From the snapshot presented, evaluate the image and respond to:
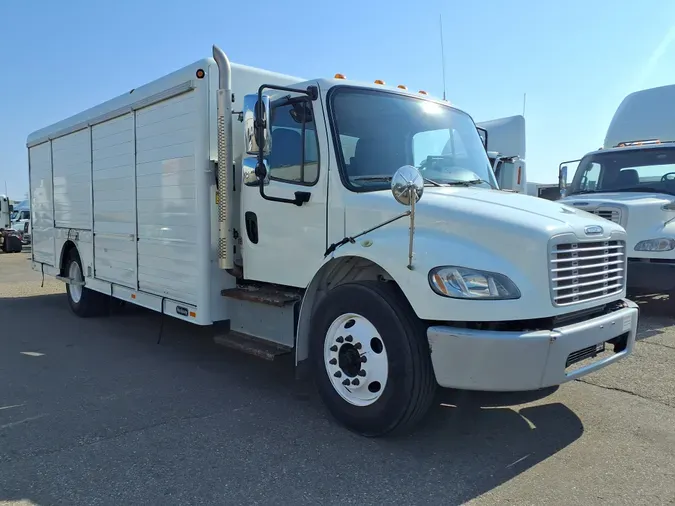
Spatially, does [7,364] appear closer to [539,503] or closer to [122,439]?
[122,439]

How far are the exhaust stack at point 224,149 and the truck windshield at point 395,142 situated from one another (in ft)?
3.86

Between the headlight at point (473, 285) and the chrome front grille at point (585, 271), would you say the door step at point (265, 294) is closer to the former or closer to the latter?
the headlight at point (473, 285)

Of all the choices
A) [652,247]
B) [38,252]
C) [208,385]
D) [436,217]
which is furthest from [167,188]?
[652,247]

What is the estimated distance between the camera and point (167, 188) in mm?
5695

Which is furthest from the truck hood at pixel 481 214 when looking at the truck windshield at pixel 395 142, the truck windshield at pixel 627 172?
the truck windshield at pixel 627 172

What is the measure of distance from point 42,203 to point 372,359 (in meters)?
7.82

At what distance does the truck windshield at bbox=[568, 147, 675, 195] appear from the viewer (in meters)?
8.70

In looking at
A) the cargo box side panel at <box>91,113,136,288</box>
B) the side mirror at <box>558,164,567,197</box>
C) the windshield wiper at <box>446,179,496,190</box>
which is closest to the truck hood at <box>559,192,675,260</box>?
the side mirror at <box>558,164,567,197</box>

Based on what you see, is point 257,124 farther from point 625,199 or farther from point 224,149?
point 625,199

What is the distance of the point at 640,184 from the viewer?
888cm

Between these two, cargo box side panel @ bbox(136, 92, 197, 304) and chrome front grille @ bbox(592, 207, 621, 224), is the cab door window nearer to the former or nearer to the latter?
cargo box side panel @ bbox(136, 92, 197, 304)

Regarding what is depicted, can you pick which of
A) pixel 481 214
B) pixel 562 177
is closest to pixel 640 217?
pixel 562 177

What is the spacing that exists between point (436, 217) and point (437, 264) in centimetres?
40

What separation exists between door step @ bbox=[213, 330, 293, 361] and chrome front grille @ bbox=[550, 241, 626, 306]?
219cm
